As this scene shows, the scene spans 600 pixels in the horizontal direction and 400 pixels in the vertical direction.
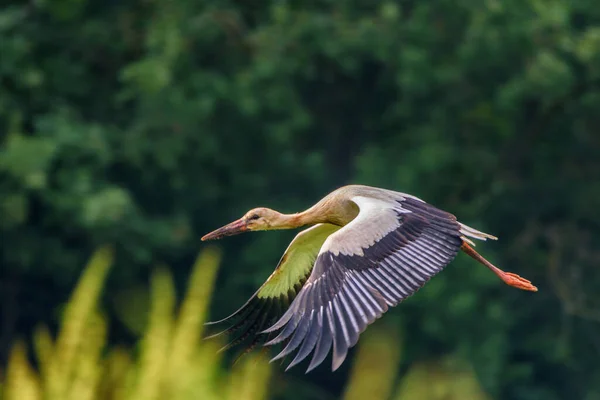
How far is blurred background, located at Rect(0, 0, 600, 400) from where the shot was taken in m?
14.8

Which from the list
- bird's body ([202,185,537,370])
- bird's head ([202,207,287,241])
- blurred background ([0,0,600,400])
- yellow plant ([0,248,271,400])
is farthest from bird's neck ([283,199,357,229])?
blurred background ([0,0,600,400])

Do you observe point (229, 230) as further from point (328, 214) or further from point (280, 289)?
point (328, 214)

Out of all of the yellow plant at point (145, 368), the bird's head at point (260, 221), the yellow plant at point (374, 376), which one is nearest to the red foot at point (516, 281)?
the bird's head at point (260, 221)

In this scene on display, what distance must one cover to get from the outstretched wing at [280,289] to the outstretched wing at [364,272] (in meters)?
0.44

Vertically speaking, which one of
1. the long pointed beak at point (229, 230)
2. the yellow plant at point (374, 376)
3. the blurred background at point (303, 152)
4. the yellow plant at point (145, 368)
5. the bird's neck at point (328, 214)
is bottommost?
the blurred background at point (303, 152)

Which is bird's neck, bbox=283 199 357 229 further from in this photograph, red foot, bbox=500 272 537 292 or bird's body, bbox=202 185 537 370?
red foot, bbox=500 272 537 292

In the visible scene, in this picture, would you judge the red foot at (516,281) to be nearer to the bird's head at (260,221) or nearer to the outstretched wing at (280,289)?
the outstretched wing at (280,289)

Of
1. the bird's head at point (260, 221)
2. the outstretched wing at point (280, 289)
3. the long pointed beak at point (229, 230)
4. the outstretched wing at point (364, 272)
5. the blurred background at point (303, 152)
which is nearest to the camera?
the outstretched wing at point (364, 272)

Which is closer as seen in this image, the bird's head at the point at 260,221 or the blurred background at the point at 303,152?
the bird's head at the point at 260,221

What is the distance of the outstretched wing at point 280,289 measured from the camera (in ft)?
22.8

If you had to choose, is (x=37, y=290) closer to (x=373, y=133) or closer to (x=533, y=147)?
(x=373, y=133)

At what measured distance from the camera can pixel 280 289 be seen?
7102mm

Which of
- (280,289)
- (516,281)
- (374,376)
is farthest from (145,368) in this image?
(516,281)

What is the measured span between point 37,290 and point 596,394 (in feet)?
25.3
